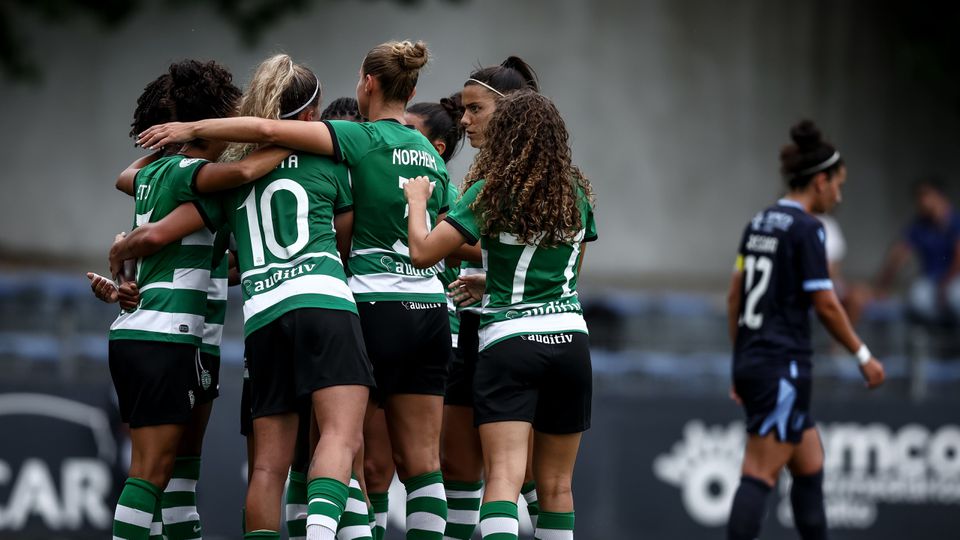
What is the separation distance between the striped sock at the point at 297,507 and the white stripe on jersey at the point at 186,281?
95 centimetres

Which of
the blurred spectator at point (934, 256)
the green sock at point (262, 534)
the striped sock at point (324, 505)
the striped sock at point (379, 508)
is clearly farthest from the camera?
the blurred spectator at point (934, 256)

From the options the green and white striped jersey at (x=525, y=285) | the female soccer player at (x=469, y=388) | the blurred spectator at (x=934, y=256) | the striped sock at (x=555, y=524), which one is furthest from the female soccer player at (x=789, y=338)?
the blurred spectator at (x=934, y=256)

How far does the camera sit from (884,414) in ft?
35.4

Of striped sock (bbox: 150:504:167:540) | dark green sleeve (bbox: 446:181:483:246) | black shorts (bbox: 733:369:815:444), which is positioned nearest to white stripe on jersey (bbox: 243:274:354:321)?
dark green sleeve (bbox: 446:181:483:246)

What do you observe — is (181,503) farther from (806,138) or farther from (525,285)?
(806,138)

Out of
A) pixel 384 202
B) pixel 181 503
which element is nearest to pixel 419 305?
pixel 384 202

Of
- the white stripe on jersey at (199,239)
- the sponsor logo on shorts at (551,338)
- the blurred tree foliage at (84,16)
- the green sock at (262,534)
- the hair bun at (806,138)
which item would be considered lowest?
the green sock at (262,534)

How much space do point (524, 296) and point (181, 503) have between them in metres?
1.76

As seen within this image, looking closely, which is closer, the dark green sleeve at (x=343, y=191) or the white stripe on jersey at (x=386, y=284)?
the dark green sleeve at (x=343, y=191)

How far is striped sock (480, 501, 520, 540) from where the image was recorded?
539 centimetres

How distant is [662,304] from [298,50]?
553cm

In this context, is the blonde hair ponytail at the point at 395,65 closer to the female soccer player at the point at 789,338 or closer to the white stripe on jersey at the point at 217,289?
the white stripe on jersey at the point at 217,289

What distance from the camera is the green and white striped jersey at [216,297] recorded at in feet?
19.0

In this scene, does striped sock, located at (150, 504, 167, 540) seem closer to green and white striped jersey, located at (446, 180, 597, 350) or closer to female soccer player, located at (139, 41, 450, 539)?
female soccer player, located at (139, 41, 450, 539)
